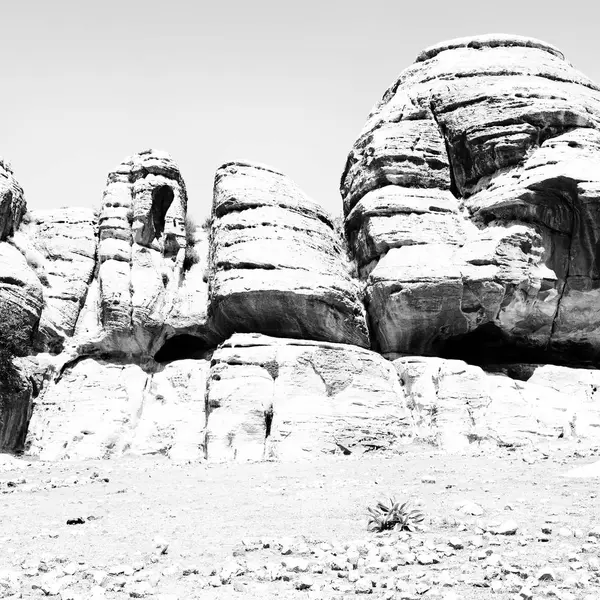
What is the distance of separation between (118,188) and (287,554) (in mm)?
19380

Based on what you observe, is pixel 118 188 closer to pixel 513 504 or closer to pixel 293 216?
pixel 293 216

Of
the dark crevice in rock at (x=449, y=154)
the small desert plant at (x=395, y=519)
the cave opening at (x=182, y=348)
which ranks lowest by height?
the small desert plant at (x=395, y=519)

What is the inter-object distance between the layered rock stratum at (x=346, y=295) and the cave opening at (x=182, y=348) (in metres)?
0.07

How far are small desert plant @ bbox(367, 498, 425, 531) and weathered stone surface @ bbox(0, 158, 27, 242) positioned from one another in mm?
17323

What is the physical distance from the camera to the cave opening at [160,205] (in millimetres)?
26141

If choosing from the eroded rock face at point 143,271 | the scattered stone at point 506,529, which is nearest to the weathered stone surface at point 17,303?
the eroded rock face at point 143,271

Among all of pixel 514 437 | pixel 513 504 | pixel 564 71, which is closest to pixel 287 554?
pixel 513 504

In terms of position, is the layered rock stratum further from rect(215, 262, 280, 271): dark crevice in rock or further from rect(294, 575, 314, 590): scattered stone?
rect(294, 575, 314, 590): scattered stone

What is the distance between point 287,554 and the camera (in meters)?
8.90

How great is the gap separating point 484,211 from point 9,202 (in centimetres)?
1427

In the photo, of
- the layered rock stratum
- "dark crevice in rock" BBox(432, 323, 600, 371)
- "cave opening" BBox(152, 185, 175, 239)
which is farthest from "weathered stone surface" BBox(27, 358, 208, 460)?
"dark crevice in rock" BBox(432, 323, 600, 371)

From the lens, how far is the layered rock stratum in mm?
20969

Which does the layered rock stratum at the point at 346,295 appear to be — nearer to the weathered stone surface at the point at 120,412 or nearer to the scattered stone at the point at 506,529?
the weathered stone surface at the point at 120,412

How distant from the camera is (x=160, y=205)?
26750 mm
